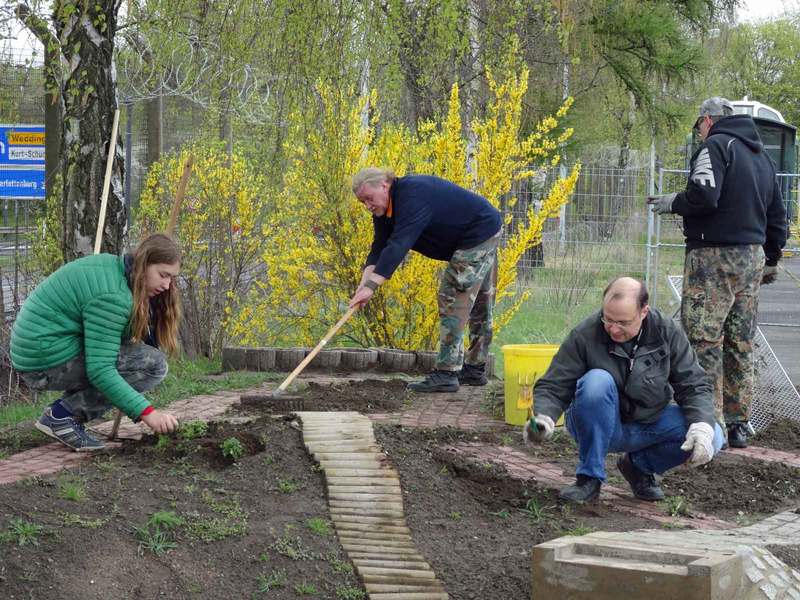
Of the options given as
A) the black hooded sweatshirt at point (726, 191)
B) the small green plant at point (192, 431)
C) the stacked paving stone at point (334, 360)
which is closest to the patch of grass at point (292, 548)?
the small green plant at point (192, 431)

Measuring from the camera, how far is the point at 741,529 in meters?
4.71

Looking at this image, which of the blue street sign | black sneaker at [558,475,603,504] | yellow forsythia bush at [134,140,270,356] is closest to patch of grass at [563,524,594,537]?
black sneaker at [558,475,603,504]

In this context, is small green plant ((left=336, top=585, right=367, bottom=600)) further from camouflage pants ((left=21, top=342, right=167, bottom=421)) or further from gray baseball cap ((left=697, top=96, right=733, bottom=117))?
gray baseball cap ((left=697, top=96, right=733, bottom=117))

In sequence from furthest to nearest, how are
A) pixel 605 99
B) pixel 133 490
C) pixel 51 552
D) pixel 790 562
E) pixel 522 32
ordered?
pixel 605 99 → pixel 522 32 → pixel 133 490 → pixel 790 562 → pixel 51 552

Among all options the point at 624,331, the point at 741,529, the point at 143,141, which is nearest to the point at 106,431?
the point at 624,331

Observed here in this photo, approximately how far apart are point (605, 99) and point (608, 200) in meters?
8.33

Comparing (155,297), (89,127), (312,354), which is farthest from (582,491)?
(89,127)

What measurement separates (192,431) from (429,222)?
2.55 m

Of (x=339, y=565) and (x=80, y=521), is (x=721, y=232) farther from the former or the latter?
(x=80, y=521)

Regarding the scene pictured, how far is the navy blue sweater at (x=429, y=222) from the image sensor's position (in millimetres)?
7086

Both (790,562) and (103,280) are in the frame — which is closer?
(790,562)

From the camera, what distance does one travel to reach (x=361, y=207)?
353 inches

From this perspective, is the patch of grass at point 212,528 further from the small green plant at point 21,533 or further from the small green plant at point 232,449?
the small green plant at point 232,449

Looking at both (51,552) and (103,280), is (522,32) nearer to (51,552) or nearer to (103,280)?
(103,280)
